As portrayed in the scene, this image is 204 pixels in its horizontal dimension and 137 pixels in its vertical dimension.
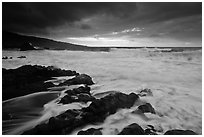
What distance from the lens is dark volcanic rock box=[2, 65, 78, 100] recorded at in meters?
2.92

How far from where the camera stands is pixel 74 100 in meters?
2.60

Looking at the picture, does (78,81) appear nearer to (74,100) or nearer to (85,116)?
(74,100)

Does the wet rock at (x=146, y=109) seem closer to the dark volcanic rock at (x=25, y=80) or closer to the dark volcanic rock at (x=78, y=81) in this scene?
the dark volcanic rock at (x=78, y=81)

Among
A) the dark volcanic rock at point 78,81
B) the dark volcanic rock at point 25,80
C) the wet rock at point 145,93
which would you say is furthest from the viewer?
the dark volcanic rock at point 78,81

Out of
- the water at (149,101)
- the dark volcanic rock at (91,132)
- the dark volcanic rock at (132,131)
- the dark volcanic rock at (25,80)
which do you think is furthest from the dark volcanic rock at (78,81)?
the dark volcanic rock at (132,131)

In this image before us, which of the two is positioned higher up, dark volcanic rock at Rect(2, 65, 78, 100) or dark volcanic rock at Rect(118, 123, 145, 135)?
dark volcanic rock at Rect(2, 65, 78, 100)

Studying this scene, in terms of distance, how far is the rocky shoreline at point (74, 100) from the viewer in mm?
1990

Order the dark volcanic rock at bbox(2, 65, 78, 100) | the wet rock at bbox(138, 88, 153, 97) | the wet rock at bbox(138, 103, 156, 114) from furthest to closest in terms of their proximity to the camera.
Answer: the wet rock at bbox(138, 88, 153, 97) → the dark volcanic rock at bbox(2, 65, 78, 100) → the wet rock at bbox(138, 103, 156, 114)

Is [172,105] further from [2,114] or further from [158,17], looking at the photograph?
[2,114]

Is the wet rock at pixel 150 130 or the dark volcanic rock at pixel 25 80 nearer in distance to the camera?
the wet rock at pixel 150 130

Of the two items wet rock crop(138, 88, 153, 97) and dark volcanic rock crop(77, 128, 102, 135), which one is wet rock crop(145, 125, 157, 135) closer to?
dark volcanic rock crop(77, 128, 102, 135)

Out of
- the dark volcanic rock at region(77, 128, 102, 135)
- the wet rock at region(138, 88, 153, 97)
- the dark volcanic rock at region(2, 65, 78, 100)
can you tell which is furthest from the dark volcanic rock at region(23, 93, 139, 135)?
the dark volcanic rock at region(2, 65, 78, 100)

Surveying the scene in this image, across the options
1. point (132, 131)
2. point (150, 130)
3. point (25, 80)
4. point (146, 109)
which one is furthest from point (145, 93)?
point (25, 80)

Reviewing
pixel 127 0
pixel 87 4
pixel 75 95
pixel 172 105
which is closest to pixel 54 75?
pixel 75 95
